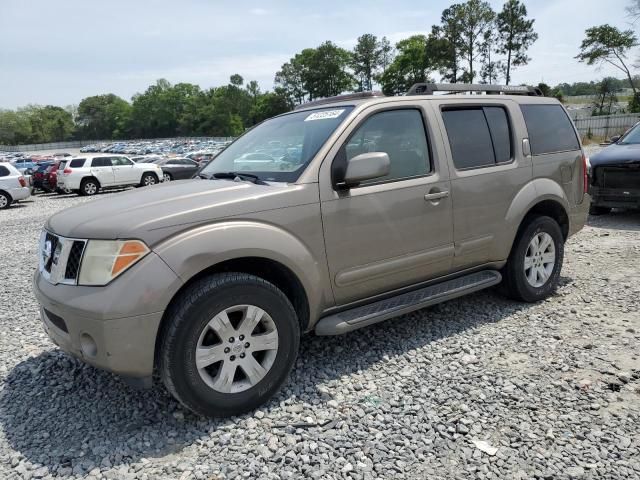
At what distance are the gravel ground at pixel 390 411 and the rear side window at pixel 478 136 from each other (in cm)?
139

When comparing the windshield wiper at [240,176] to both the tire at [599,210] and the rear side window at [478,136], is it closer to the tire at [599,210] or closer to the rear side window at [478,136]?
the rear side window at [478,136]

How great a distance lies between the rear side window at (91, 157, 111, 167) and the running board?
20042mm

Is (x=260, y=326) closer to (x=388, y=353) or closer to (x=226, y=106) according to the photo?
(x=388, y=353)

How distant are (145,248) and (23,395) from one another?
165cm

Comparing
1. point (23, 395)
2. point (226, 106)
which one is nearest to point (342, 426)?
point (23, 395)

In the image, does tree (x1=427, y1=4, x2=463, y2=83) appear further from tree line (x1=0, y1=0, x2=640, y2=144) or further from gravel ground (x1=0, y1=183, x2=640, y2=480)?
gravel ground (x1=0, y1=183, x2=640, y2=480)

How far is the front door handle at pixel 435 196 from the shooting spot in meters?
3.71

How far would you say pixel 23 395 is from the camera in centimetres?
338

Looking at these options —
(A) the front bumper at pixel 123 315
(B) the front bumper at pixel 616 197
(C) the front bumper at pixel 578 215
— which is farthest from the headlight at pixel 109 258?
(B) the front bumper at pixel 616 197

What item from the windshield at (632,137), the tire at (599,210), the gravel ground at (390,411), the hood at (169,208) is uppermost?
the hood at (169,208)

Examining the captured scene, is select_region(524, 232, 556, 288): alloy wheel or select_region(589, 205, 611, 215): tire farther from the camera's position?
select_region(589, 205, 611, 215): tire

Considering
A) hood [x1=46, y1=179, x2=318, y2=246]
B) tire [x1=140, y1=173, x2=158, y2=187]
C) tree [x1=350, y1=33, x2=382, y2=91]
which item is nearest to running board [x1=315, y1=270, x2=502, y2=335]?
hood [x1=46, y1=179, x2=318, y2=246]

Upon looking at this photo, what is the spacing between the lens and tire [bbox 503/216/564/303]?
178 inches

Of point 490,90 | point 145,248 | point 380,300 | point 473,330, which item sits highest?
point 490,90
